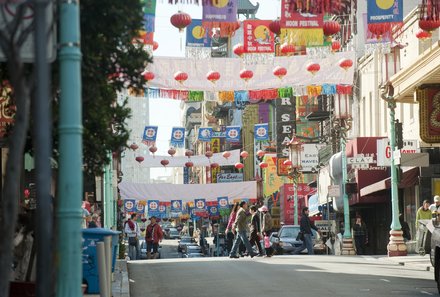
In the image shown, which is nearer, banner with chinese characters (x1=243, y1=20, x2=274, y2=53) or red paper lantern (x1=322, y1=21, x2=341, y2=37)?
red paper lantern (x1=322, y1=21, x2=341, y2=37)

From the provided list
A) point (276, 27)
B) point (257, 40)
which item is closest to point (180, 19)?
point (276, 27)

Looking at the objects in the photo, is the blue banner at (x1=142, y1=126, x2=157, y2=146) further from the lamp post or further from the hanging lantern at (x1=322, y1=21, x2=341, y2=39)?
the hanging lantern at (x1=322, y1=21, x2=341, y2=39)

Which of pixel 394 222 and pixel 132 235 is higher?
pixel 394 222

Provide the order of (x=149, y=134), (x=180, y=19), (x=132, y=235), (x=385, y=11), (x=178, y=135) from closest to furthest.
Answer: (x=180, y=19) < (x=385, y=11) < (x=132, y=235) < (x=149, y=134) < (x=178, y=135)

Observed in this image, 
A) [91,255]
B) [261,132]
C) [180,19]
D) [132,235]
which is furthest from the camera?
[261,132]

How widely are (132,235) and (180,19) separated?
20063mm

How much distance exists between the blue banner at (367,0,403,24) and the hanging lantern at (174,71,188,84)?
26.5ft

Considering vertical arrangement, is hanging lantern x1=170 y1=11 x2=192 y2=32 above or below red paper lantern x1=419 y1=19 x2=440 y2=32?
above

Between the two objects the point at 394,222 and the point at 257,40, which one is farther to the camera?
the point at 394,222

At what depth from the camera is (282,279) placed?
2253 centimetres

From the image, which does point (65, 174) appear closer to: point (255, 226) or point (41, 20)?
point (41, 20)

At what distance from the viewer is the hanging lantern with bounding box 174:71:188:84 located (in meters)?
33.0

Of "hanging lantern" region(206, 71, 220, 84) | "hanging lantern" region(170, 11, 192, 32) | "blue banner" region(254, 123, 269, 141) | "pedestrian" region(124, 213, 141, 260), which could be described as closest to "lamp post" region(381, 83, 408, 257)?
"hanging lantern" region(206, 71, 220, 84)

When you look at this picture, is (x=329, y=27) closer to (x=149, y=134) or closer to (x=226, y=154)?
(x=149, y=134)
